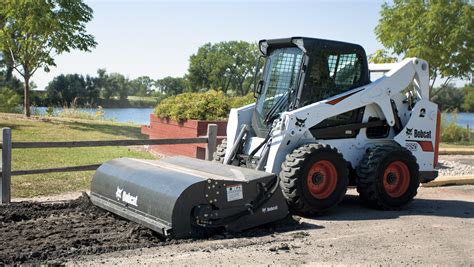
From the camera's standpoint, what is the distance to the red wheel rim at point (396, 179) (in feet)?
29.2

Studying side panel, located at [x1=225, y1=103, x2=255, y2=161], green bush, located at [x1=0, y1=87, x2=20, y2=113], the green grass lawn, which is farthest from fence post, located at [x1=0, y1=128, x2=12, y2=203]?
green bush, located at [x1=0, y1=87, x2=20, y2=113]

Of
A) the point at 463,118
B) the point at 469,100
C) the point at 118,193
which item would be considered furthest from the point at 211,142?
the point at 469,100

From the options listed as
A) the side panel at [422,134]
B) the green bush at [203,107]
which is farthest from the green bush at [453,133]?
the side panel at [422,134]

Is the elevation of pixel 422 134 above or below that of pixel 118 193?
above

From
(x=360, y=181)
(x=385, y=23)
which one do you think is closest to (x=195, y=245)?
(x=360, y=181)

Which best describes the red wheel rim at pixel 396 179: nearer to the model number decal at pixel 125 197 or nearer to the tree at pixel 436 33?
the model number decal at pixel 125 197

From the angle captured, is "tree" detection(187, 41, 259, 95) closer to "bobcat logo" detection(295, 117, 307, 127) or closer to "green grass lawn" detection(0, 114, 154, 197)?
"green grass lawn" detection(0, 114, 154, 197)

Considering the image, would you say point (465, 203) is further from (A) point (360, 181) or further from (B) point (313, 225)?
(B) point (313, 225)

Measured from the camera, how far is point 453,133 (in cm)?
2553

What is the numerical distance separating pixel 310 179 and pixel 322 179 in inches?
8.8

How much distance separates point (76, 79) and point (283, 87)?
3034 centimetres

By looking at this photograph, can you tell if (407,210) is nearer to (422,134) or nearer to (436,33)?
(422,134)

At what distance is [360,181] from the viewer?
8.78 metres

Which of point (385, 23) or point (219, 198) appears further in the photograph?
point (385, 23)
